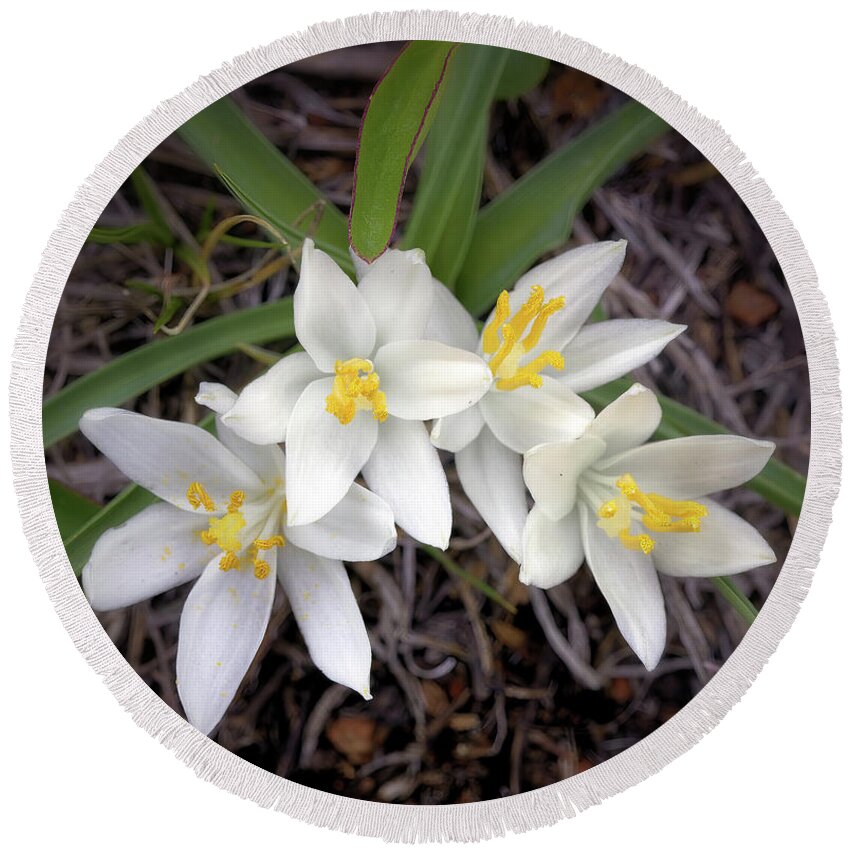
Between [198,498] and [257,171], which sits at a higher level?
[257,171]

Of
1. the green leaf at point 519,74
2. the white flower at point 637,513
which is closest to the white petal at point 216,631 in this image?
the white flower at point 637,513

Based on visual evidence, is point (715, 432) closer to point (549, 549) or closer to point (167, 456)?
point (549, 549)

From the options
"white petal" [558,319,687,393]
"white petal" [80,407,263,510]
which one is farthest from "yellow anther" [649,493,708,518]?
"white petal" [80,407,263,510]

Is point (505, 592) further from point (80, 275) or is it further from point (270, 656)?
point (80, 275)

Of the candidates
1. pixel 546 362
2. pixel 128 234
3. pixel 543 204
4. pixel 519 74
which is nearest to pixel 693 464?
pixel 546 362

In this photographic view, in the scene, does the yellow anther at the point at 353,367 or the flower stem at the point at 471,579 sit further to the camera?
the flower stem at the point at 471,579

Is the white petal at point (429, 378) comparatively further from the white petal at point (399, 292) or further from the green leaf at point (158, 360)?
the green leaf at point (158, 360)

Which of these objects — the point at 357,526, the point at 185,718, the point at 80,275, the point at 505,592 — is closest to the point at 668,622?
the point at 505,592
